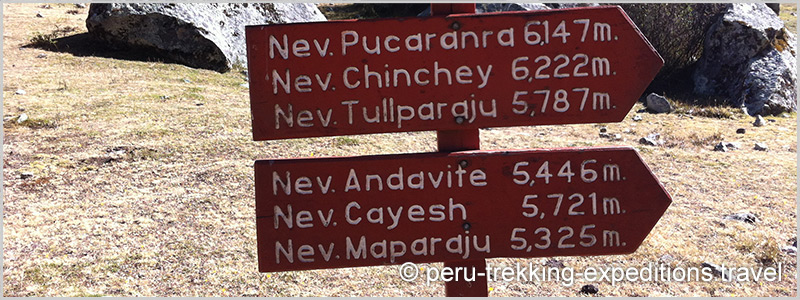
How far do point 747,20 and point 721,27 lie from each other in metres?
0.40

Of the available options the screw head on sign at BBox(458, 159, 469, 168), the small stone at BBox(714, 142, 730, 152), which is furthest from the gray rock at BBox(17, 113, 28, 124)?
the small stone at BBox(714, 142, 730, 152)

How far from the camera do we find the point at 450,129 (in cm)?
209

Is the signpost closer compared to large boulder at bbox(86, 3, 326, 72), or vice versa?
the signpost

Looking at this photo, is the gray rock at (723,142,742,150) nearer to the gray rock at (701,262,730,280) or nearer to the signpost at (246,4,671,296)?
the gray rock at (701,262,730,280)

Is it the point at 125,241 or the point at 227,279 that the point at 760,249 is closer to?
the point at 227,279

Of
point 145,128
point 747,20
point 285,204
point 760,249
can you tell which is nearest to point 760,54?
point 747,20

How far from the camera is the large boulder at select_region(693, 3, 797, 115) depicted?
9625mm

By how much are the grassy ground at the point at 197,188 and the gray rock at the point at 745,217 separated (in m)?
0.10

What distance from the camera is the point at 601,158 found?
2.14m

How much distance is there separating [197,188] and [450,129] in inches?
142

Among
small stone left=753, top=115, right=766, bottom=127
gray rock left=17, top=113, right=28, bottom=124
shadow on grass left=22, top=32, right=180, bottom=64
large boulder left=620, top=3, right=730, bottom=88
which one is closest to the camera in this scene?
gray rock left=17, top=113, right=28, bottom=124

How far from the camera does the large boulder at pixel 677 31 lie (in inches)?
Answer: 442

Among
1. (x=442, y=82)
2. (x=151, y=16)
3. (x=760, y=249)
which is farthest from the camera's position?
(x=151, y=16)

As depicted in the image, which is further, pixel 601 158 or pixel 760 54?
pixel 760 54
